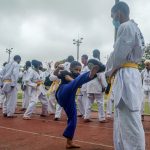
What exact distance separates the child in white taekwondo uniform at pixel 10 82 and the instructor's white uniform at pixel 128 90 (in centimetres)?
816

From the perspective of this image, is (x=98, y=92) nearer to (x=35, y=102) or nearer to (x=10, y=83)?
(x=35, y=102)

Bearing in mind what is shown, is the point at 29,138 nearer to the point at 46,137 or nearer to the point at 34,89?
the point at 46,137

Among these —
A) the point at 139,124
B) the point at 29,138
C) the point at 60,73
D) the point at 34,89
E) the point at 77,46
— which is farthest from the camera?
the point at 77,46

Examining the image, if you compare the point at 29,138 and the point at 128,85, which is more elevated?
the point at 128,85

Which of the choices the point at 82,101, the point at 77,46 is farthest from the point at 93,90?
the point at 77,46

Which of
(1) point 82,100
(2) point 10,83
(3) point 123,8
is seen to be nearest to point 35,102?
(2) point 10,83

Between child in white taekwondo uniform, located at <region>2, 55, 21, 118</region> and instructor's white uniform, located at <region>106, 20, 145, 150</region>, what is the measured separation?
8.16m

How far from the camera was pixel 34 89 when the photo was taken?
13.6 metres

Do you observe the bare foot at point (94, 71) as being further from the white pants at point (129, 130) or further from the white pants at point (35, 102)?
the white pants at point (35, 102)

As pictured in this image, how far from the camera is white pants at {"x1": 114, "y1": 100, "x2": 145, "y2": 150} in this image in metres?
5.10

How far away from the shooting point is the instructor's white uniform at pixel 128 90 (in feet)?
16.8

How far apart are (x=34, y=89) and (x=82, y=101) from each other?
1.90 metres

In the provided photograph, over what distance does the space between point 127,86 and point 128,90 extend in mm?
64

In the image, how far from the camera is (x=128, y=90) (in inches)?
206
